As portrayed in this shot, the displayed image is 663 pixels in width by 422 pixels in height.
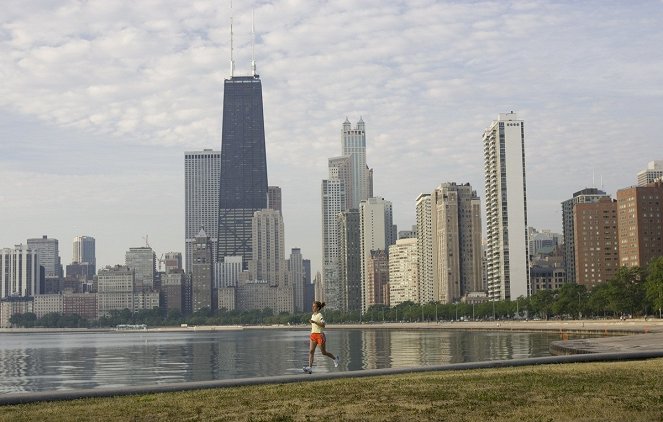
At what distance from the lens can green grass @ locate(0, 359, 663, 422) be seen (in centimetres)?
2062

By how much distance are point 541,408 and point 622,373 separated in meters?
8.26

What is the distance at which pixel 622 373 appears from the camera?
28.2 meters

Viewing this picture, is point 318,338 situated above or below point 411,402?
above

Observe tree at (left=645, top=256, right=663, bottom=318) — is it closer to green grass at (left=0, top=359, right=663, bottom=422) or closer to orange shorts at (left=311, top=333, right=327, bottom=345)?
orange shorts at (left=311, top=333, right=327, bottom=345)

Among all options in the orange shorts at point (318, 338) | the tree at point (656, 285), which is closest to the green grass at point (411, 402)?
the orange shorts at point (318, 338)

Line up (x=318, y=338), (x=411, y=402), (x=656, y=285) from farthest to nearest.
→ 1. (x=656, y=285)
2. (x=318, y=338)
3. (x=411, y=402)

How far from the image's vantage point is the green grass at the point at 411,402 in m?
20.6

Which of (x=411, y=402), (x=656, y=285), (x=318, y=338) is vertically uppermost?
(x=656, y=285)

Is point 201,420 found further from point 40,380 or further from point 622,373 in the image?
point 40,380

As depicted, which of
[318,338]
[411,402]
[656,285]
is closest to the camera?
[411,402]

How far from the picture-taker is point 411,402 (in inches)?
889

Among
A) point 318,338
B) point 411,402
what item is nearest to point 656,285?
point 318,338

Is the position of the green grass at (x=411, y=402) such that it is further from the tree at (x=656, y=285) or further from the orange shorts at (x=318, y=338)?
the tree at (x=656, y=285)

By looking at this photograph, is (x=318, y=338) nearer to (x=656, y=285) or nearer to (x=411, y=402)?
(x=411, y=402)
